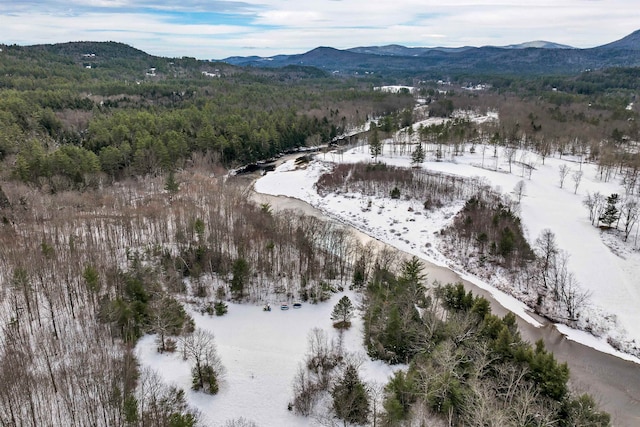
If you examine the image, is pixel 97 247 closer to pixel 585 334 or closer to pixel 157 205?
pixel 157 205

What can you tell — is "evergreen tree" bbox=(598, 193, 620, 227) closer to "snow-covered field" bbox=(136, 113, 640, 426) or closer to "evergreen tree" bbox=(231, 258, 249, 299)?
"snow-covered field" bbox=(136, 113, 640, 426)

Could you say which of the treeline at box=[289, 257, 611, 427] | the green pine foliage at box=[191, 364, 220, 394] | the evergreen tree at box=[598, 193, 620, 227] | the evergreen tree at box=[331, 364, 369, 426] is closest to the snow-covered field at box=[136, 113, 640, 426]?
the green pine foliage at box=[191, 364, 220, 394]

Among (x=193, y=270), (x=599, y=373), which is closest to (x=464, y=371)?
(x=599, y=373)

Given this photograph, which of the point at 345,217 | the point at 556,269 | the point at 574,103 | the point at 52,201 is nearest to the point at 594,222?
the point at 556,269

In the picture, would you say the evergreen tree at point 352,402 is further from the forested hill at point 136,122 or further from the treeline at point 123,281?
the forested hill at point 136,122

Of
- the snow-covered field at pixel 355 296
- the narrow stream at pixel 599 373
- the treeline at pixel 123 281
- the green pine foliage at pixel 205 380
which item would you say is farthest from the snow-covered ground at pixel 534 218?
the green pine foliage at pixel 205 380

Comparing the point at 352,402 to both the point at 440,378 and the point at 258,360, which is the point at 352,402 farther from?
the point at 258,360
